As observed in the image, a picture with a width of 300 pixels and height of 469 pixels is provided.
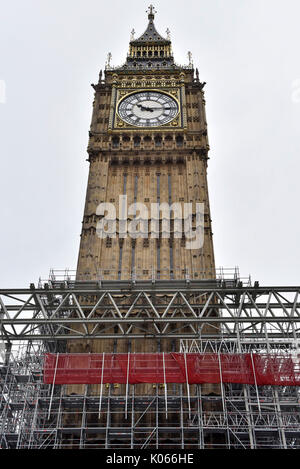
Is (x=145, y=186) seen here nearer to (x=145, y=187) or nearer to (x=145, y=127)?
(x=145, y=187)

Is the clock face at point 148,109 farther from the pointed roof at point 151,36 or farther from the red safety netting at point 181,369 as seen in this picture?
the red safety netting at point 181,369

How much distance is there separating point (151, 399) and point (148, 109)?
1362 inches

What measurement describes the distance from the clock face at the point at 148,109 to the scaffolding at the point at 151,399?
25.0 m

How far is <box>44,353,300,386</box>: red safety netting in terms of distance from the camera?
32.4 meters

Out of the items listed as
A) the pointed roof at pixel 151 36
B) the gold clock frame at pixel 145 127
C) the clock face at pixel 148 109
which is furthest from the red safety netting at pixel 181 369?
the pointed roof at pixel 151 36

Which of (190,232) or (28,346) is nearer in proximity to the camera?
(28,346)

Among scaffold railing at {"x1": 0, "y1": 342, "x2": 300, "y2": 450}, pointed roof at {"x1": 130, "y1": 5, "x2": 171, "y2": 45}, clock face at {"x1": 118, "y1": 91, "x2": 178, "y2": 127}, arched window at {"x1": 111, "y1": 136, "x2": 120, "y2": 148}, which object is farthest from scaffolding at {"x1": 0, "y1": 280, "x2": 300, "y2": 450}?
pointed roof at {"x1": 130, "y1": 5, "x2": 171, "y2": 45}

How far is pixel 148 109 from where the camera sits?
5941 centimetres

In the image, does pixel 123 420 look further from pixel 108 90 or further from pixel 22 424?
pixel 108 90

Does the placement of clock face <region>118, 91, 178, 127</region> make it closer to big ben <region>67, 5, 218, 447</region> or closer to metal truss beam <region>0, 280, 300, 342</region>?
big ben <region>67, 5, 218, 447</region>

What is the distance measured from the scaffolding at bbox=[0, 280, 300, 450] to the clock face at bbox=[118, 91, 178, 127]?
25.0m
